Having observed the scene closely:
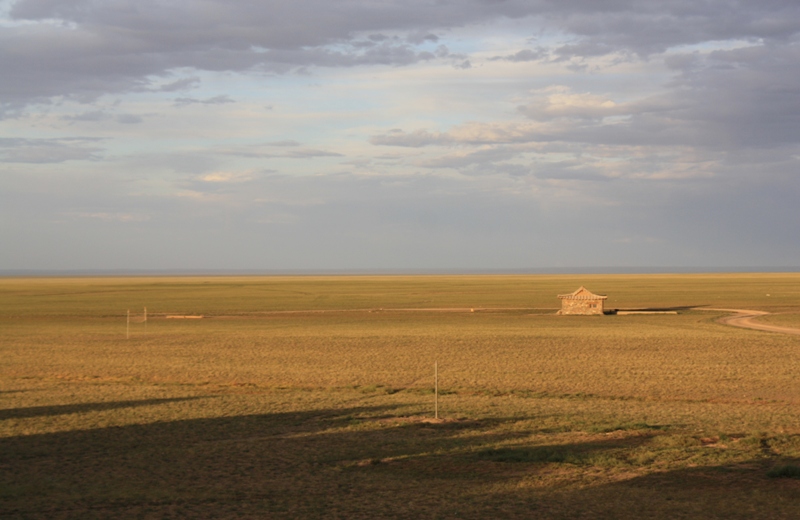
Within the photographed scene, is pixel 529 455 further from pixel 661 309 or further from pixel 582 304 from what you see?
pixel 661 309

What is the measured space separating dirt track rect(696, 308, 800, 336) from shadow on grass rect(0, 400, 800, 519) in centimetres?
2542

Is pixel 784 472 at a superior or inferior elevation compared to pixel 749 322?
inferior

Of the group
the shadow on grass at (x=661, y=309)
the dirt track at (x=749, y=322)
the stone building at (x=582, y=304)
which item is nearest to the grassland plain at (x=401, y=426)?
the dirt track at (x=749, y=322)

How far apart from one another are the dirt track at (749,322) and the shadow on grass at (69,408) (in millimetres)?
27477

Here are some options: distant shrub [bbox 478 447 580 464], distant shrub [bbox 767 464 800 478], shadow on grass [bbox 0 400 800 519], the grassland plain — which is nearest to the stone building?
the grassland plain

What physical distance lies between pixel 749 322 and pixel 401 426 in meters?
31.0

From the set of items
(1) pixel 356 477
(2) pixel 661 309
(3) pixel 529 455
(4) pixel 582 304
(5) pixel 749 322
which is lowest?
(1) pixel 356 477

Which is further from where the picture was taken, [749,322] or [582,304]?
[582,304]

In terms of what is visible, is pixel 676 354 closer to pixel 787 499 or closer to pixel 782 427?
pixel 782 427

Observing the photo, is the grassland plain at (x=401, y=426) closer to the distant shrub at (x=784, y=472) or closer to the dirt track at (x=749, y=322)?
the distant shrub at (x=784, y=472)

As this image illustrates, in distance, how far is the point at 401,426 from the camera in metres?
16.8

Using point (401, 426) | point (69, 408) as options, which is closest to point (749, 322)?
point (401, 426)

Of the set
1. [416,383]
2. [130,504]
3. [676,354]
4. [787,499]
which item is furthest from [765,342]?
[130,504]

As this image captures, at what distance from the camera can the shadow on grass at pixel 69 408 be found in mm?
18266
